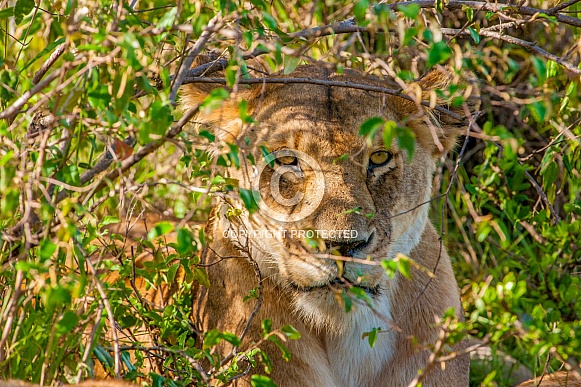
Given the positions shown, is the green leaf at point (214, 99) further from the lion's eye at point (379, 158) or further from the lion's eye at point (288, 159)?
the lion's eye at point (379, 158)

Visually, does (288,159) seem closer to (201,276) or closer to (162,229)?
(201,276)

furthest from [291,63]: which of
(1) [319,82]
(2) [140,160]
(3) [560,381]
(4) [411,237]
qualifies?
(3) [560,381]

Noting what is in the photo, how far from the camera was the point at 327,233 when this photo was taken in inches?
112

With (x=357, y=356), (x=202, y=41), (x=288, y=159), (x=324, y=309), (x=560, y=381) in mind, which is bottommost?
(x=560, y=381)

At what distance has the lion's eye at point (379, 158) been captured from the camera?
3307 millimetres

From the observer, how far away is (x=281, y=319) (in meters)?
3.34

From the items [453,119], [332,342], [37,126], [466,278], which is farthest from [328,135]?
[466,278]

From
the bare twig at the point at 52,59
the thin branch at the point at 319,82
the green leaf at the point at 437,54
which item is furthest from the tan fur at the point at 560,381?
the bare twig at the point at 52,59

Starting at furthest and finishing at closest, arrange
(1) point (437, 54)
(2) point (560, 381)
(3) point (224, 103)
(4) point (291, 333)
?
(2) point (560, 381)
(3) point (224, 103)
(4) point (291, 333)
(1) point (437, 54)

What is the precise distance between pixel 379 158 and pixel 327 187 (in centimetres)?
35

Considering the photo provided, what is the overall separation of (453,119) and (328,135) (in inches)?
28.8

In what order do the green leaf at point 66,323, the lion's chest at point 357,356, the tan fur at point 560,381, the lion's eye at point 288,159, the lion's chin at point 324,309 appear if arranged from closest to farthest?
the green leaf at point 66,323 < the lion's chin at point 324,309 < the lion's eye at point 288,159 < the lion's chest at point 357,356 < the tan fur at point 560,381

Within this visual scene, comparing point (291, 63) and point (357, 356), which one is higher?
point (291, 63)

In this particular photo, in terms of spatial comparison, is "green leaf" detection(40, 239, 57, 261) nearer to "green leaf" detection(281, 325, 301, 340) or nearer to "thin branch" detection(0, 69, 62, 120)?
"thin branch" detection(0, 69, 62, 120)
